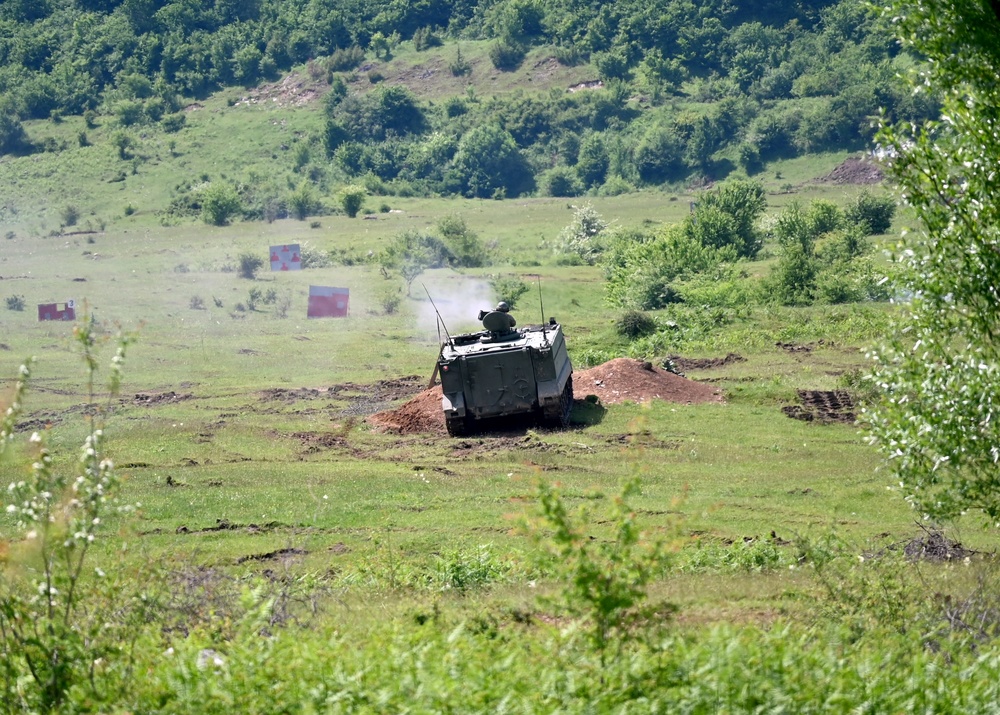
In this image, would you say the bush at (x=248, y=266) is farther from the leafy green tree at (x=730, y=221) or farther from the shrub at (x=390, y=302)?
the leafy green tree at (x=730, y=221)

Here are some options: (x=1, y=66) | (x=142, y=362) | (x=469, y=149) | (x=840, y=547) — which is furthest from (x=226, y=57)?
(x=840, y=547)

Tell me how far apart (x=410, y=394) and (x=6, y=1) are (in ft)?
482

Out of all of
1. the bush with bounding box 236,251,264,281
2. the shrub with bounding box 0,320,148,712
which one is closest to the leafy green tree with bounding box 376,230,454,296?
the bush with bounding box 236,251,264,281

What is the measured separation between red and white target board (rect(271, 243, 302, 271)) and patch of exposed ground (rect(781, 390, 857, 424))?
139ft

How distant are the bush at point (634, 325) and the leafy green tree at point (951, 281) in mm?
32387

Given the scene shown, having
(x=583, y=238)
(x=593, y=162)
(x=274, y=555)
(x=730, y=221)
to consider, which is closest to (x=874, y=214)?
(x=730, y=221)

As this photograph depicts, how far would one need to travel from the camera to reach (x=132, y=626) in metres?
11.9

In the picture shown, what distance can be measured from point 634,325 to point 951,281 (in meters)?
33.7

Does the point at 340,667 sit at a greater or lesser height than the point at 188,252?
greater

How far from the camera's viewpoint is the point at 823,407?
113 feet

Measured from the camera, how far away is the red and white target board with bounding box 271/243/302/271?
74.1 metres

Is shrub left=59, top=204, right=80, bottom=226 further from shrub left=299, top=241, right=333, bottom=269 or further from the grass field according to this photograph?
shrub left=299, top=241, right=333, bottom=269

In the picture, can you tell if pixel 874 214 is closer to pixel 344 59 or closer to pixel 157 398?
pixel 157 398

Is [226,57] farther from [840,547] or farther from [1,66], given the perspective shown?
[840,547]
